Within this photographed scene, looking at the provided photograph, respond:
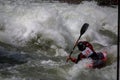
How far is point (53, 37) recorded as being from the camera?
32.6 ft

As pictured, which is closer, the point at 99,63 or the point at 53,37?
the point at 99,63

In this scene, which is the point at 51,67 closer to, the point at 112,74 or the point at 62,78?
the point at 62,78

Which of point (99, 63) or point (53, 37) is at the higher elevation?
point (99, 63)

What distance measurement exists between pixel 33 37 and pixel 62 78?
361cm

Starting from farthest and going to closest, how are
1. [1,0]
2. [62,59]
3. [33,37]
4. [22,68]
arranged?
[1,0] → [33,37] → [62,59] → [22,68]

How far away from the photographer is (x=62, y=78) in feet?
21.7

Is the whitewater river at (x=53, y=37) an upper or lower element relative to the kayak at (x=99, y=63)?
lower

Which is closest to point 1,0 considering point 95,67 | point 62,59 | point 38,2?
point 38,2

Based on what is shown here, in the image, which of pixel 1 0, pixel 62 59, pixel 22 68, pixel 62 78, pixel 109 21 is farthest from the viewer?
pixel 1 0

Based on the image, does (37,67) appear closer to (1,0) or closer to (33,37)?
(33,37)

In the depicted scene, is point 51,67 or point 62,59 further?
point 62,59

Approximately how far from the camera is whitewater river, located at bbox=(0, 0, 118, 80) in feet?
22.6

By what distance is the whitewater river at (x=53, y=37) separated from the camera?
6.89 m

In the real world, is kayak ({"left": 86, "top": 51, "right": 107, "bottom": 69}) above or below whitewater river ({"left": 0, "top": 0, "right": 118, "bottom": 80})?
above
